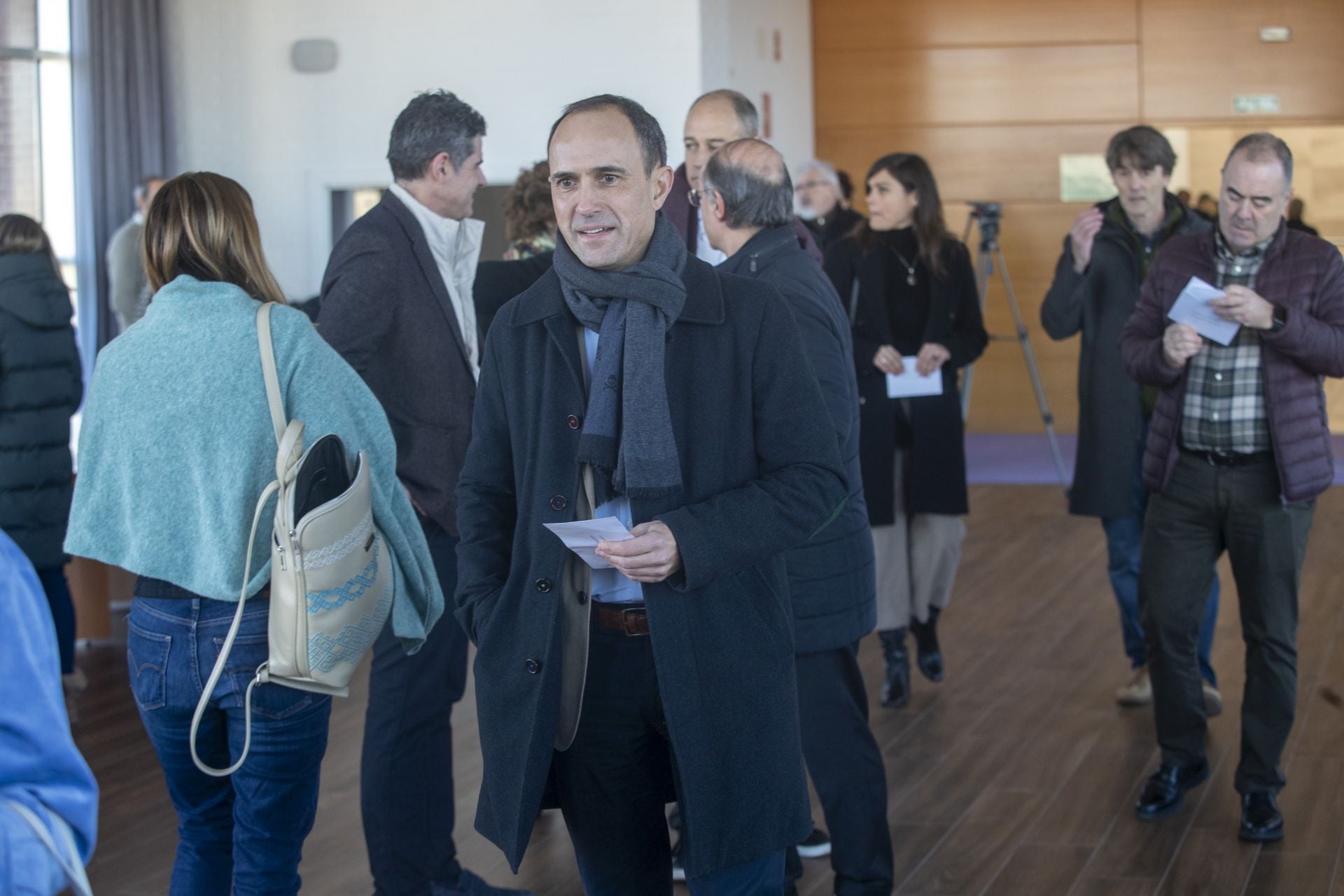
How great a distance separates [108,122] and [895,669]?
22.7 feet

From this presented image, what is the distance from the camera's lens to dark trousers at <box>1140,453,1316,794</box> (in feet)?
12.0

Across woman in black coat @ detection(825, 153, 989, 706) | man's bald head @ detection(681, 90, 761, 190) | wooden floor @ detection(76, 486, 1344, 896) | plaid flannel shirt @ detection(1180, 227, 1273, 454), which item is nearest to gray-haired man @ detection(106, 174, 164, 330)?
wooden floor @ detection(76, 486, 1344, 896)

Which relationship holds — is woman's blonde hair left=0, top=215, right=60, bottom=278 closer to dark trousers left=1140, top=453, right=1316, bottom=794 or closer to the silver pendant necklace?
the silver pendant necklace

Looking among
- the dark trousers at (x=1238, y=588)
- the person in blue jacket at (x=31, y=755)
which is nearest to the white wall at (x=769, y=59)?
the dark trousers at (x=1238, y=588)

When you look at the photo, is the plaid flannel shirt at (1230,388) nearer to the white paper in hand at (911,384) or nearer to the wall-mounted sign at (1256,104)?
the white paper in hand at (911,384)

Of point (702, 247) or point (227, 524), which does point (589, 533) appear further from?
point (702, 247)

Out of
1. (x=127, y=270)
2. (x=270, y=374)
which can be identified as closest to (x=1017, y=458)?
(x=127, y=270)

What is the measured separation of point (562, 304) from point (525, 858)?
2119 mm

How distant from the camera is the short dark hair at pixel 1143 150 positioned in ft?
14.9

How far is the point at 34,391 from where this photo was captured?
4668 mm

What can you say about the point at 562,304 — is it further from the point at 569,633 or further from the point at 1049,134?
the point at 1049,134

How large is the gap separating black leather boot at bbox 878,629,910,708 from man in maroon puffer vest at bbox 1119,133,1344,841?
120cm

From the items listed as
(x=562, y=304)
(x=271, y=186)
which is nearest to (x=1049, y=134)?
(x=271, y=186)

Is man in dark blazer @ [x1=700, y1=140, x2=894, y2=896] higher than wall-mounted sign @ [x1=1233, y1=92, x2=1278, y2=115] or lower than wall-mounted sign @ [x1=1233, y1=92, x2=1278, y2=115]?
lower
